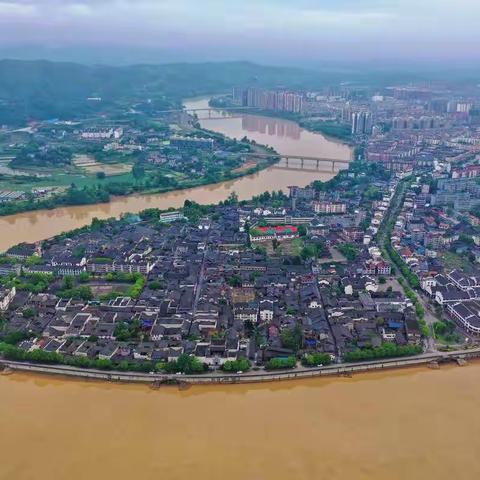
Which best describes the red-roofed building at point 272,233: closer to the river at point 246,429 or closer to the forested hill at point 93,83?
the river at point 246,429

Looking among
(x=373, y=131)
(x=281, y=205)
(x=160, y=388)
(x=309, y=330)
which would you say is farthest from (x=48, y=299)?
(x=373, y=131)

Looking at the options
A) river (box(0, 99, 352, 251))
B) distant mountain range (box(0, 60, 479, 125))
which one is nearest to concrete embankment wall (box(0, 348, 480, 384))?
river (box(0, 99, 352, 251))

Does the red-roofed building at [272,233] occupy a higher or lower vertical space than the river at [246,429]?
higher

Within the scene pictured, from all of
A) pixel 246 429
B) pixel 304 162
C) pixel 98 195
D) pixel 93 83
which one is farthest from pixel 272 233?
pixel 93 83

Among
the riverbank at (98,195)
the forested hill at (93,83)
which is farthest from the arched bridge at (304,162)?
the forested hill at (93,83)

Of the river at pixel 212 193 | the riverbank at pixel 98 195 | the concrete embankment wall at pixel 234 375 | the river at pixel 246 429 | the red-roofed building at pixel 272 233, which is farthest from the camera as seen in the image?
the riverbank at pixel 98 195

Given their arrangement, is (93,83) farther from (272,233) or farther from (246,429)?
(246,429)

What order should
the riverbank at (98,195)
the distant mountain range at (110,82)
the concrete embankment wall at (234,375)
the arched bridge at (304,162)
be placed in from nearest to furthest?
the concrete embankment wall at (234,375), the riverbank at (98,195), the arched bridge at (304,162), the distant mountain range at (110,82)
